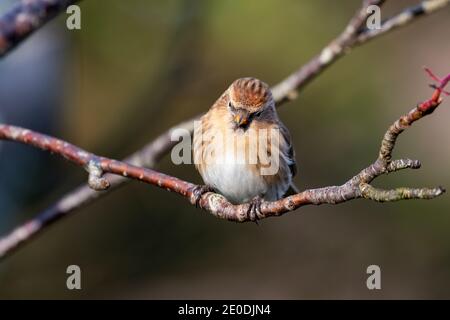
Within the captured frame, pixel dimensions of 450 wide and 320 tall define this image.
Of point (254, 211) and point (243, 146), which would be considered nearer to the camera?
point (254, 211)

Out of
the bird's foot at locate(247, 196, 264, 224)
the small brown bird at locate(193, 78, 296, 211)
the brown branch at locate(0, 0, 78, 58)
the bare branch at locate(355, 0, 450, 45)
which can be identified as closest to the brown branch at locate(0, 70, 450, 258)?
the bird's foot at locate(247, 196, 264, 224)

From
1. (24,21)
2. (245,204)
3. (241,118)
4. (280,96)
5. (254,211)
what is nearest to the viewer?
(254,211)

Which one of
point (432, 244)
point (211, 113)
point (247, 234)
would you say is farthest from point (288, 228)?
point (211, 113)

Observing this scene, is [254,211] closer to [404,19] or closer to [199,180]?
[404,19]

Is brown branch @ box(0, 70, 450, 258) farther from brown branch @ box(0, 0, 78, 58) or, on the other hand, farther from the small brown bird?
the small brown bird

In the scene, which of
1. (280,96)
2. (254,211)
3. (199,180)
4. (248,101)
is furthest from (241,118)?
(199,180)

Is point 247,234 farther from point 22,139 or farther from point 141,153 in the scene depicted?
point 22,139
